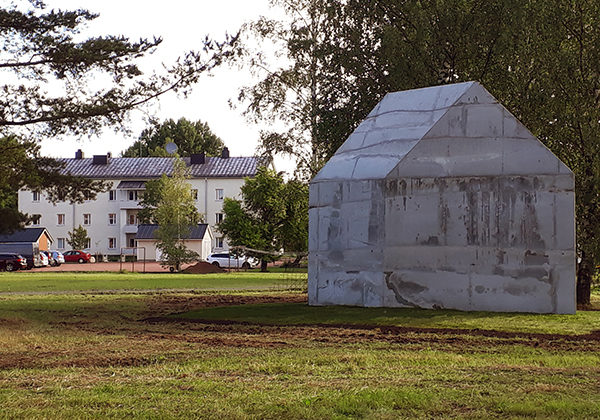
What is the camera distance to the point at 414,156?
74.6 ft

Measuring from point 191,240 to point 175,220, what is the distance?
2109cm

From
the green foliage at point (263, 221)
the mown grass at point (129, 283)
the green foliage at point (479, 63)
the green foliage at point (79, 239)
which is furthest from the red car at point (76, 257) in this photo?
the green foliage at point (479, 63)

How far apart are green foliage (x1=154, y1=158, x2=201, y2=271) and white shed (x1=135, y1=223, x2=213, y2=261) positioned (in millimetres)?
8761

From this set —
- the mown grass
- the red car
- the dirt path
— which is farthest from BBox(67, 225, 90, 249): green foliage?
the dirt path

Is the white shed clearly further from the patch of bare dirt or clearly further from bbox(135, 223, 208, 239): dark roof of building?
the patch of bare dirt

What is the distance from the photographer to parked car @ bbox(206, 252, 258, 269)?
72688 millimetres

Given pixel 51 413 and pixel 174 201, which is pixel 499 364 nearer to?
Answer: pixel 51 413

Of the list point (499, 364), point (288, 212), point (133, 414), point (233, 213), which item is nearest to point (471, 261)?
point (499, 364)

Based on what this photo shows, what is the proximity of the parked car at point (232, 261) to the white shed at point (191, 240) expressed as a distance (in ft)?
22.8

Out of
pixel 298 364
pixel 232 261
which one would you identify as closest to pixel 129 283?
pixel 298 364

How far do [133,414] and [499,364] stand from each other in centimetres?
592

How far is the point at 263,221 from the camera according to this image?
69.8 m

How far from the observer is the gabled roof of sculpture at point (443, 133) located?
73.4 feet

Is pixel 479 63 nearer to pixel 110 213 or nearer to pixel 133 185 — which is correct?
pixel 133 185
